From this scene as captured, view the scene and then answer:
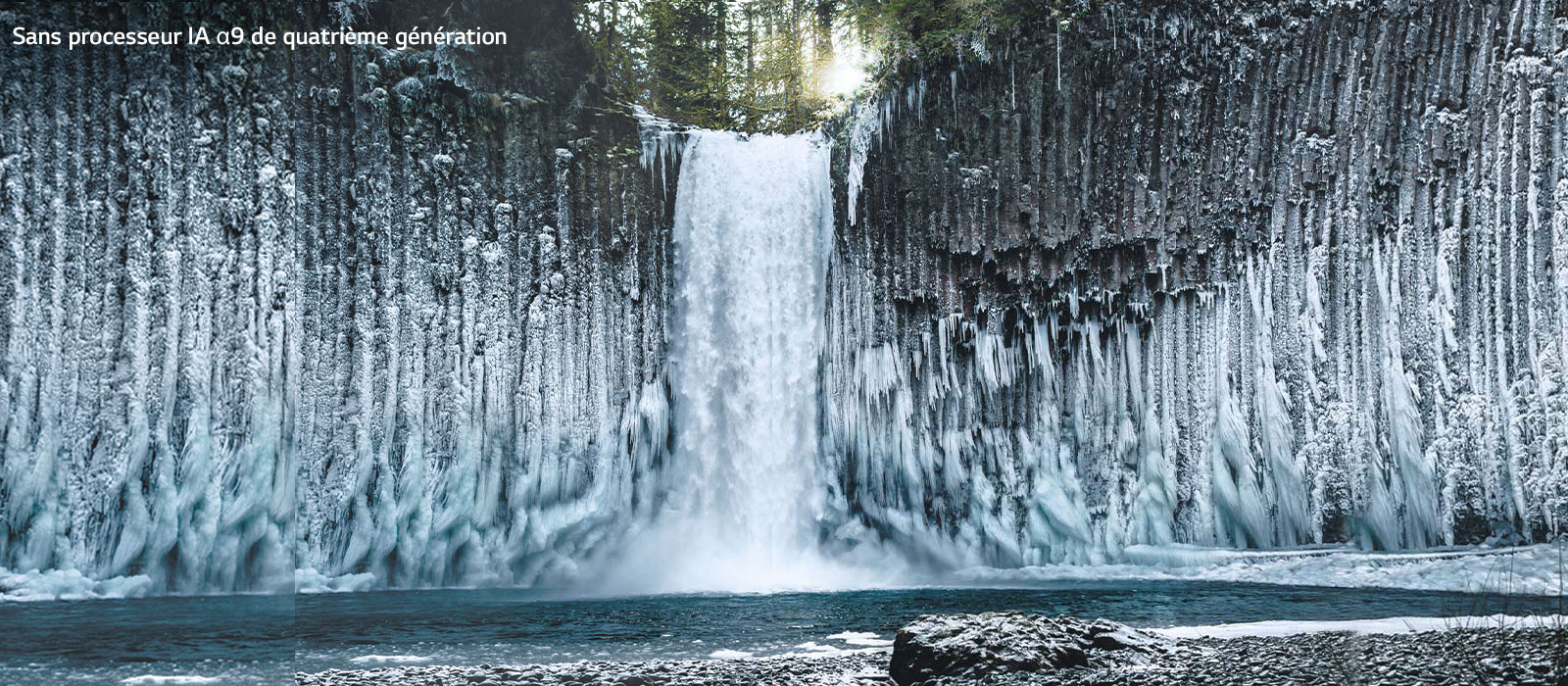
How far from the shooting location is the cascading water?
46.3ft

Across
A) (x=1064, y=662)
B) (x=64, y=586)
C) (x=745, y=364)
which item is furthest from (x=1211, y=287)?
(x=64, y=586)

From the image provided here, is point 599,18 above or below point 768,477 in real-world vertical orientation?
above

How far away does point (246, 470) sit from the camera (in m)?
11.9

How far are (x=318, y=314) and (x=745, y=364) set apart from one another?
575 cm

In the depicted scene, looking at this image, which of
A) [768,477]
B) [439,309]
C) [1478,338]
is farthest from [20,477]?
[1478,338]

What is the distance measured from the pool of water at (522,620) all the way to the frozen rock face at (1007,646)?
108 centimetres

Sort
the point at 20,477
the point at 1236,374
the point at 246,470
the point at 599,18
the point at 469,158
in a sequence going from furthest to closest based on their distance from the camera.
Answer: the point at 599,18 < the point at 469,158 < the point at 1236,374 < the point at 246,470 < the point at 20,477

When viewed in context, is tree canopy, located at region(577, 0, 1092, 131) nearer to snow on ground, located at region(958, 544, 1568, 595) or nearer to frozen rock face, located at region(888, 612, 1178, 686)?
snow on ground, located at region(958, 544, 1568, 595)

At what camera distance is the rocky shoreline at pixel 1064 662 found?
5445 mm

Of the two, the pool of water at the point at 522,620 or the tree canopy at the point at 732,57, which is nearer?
the pool of water at the point at 522,620

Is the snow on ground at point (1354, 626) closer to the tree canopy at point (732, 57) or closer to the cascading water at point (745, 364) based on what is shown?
the cascading water at point (745, 364)

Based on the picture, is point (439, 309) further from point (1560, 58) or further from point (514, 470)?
point (1560, 58)

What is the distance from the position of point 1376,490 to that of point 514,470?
35.7 ft

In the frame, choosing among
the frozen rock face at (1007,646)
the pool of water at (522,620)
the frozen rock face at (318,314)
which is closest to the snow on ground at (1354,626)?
the pool of water at (522,620)
